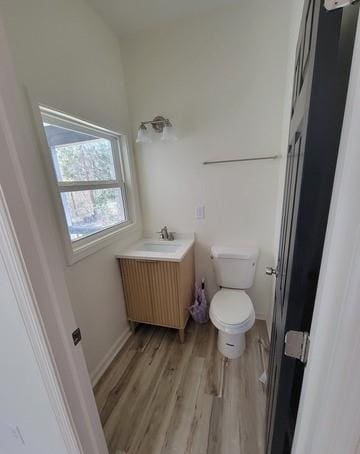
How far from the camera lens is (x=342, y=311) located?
0.36 meters

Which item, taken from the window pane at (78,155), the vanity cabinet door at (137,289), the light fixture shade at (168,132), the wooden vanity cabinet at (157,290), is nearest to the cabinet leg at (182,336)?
the wooden vanity cabinet at (157,290)

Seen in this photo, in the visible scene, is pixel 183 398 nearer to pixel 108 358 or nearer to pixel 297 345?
pixel 108 358

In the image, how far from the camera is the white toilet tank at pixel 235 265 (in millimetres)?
1766

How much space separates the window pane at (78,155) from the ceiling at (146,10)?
0.90 m

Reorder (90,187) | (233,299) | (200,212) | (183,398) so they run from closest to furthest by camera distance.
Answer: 1. (183,398)
2. (90,187)
3. (233,299)
4. (200,212)

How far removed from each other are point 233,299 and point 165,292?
0.59 m

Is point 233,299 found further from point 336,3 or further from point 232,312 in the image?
point 336,3

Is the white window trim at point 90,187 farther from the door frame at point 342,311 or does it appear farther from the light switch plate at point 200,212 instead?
the door frame at point 342,311

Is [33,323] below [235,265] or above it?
above

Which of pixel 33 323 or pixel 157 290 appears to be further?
pixel 157 290

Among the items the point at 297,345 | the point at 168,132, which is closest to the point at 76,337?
the point at 297,345

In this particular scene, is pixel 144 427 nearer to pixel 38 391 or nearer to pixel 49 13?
pixel 38 391

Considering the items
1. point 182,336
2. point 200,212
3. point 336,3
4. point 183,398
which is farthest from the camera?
point 200,212

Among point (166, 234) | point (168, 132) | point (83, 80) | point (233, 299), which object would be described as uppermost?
point (83, 80)
